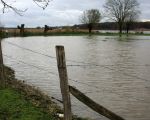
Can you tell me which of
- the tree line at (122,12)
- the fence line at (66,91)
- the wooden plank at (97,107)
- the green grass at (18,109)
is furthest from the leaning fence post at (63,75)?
the tree line at (122,12)

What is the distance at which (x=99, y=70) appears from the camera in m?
21.5

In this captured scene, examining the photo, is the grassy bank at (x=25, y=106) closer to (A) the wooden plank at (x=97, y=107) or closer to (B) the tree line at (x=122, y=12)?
(A) the wooden plank at (x=97, y=107)

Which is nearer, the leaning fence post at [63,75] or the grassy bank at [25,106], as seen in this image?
the leaning fence post at [63,75]

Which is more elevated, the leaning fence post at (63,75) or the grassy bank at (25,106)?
the leaning fence post at (63,75)

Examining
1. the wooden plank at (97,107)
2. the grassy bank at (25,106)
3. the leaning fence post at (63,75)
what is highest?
the leaning fence post at (63,75)

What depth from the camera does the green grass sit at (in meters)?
9.48

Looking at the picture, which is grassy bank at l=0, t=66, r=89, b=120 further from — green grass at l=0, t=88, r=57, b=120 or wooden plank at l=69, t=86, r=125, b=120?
wooden plank at l=69, t=86, r=125, b=120

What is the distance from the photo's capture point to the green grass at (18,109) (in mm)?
9477

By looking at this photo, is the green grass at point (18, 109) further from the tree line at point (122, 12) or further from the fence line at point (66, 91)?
the tree line at point (122, 12)

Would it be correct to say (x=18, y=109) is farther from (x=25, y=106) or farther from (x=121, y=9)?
(x=121, y=9)

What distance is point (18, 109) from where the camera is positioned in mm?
10180

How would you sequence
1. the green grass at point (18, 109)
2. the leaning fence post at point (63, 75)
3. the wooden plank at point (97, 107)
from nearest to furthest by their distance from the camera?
the wooden plank at point (97, 107) → the leaning fence post at point (63, 75) → the green grass at point (18, 109)

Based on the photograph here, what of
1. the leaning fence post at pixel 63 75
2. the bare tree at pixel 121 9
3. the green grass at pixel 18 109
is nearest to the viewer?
the leaning fence post at pixel 63 75

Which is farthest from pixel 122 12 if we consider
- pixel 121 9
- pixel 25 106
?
pixel 25 106
